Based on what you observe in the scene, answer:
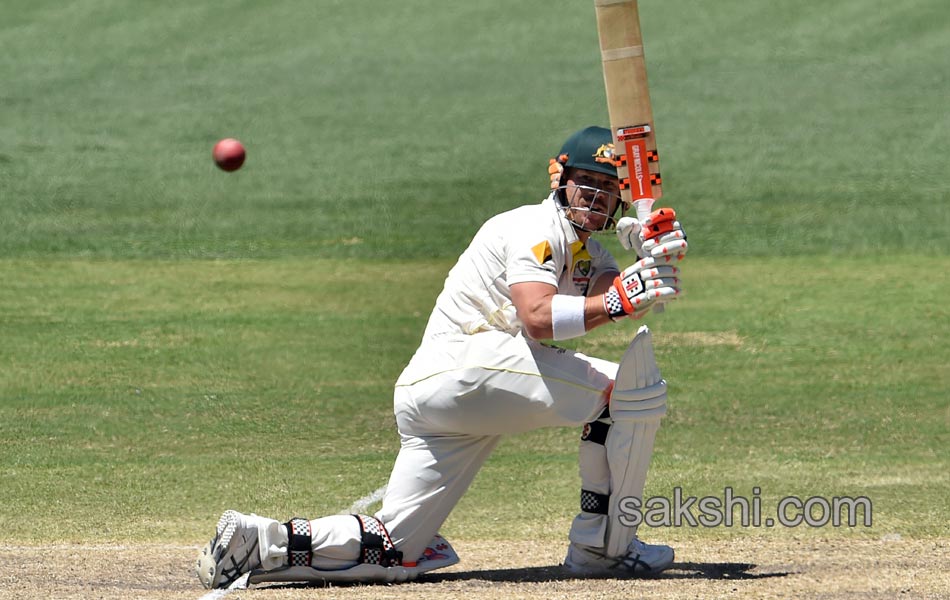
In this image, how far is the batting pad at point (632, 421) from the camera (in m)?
6.29

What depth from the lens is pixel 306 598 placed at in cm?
589

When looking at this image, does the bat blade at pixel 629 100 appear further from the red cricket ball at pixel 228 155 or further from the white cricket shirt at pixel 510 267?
the red cricket ball at pixel 228 155

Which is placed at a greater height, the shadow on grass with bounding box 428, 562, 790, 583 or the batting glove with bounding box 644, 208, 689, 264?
the batting glove with bounding box 644, 208, 689, 264

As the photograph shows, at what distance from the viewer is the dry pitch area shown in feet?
19.6

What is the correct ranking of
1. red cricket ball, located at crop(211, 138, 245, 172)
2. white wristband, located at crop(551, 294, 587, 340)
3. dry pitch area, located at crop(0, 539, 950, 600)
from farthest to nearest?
red cricket ball, located at crop(211, 138, 245, 172) < white wristband, located at crop(551, 294, 587, 340) < dry pitch area, located at crop(0, 539, 950, 600)

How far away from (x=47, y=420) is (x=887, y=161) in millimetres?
14765

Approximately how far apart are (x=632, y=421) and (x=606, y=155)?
1195 mm

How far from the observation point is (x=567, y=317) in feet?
19.9

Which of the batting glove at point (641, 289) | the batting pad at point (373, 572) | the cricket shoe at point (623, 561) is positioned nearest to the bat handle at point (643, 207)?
the batting glove at point (641, 289)

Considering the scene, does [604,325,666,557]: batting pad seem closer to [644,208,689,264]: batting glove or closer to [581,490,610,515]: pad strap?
[581,490,610,515]: pad strap

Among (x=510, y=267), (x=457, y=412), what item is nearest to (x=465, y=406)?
(x=457, y=412)

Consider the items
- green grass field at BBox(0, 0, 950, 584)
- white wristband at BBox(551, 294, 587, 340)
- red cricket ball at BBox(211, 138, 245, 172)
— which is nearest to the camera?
white wristband at BBox(551, 294, 587, 340)

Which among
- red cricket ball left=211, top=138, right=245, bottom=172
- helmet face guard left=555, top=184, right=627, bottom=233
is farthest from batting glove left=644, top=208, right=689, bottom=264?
red cricket ball left=211, top=138, right=245, bottom=172

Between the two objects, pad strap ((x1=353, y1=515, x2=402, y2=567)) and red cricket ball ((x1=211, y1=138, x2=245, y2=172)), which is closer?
pad strap ((x1=353, y1=515, x2=402, y2=567))
